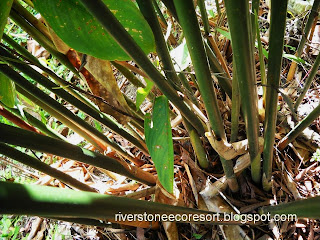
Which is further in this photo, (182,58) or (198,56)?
(182,58)

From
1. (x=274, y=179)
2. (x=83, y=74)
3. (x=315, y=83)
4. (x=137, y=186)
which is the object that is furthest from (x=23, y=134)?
(x=315, y=83)

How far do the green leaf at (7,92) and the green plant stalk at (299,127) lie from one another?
0.43 m

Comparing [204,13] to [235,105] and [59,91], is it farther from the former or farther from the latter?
[59,91]

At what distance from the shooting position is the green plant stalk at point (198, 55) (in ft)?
1.02

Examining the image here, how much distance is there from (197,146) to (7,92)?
332 millimetres

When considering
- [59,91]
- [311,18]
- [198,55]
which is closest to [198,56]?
[198,55]

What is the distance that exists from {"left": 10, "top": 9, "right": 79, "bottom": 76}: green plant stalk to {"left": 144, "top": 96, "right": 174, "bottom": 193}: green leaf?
0.15m

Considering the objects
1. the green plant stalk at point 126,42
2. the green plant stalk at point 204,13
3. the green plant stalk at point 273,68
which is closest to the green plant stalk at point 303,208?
the green plant stalk at point 273,68

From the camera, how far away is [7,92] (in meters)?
0.42

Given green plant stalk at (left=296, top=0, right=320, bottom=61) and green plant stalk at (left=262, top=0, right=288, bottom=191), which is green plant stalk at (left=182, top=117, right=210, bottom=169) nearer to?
green plant stalk at (left=262, top=0, right=288, bottom=191)

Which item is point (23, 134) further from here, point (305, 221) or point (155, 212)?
point (305, 221)

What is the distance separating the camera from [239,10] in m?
0.28

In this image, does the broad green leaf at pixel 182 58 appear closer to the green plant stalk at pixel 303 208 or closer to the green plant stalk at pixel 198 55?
the green plant stalk at pixel 198 55

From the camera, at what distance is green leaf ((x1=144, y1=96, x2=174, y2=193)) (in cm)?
42
